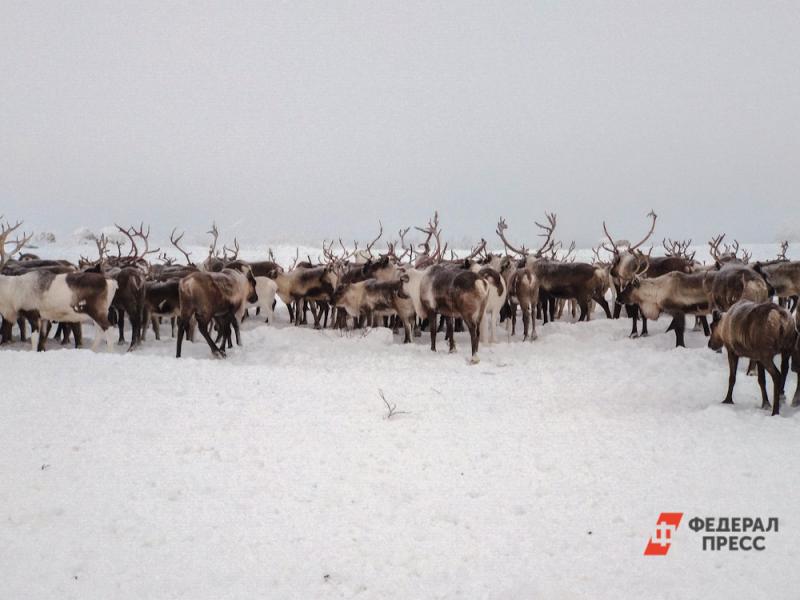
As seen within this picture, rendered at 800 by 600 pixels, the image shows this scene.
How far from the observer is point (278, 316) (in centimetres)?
1606

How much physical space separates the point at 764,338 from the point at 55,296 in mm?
10322

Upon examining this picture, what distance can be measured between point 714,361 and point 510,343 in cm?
363

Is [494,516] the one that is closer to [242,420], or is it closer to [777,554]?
[777,554]

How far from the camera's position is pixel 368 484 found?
168 inches

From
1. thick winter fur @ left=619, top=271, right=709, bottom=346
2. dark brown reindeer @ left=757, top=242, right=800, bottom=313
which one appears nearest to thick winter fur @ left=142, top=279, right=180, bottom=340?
thick winter fur @ left=619, top=271, right=709, bottom=346

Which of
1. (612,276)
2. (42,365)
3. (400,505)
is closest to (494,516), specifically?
(400,505)

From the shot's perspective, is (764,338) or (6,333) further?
(6,333)

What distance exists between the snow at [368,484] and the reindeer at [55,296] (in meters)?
2.49

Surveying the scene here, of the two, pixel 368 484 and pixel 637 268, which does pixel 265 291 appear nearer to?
pixel 637 268

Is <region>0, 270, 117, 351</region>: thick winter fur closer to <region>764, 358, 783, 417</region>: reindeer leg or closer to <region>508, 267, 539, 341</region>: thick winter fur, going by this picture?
<region>508, 267, 539, 341</region>: thick winter fur

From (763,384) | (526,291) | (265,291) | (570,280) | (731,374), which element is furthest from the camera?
(265,291)

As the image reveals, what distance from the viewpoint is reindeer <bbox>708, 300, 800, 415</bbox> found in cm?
582

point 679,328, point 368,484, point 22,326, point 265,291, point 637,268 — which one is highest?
point 637,268

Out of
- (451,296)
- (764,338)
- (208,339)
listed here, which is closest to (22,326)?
(208,339)
